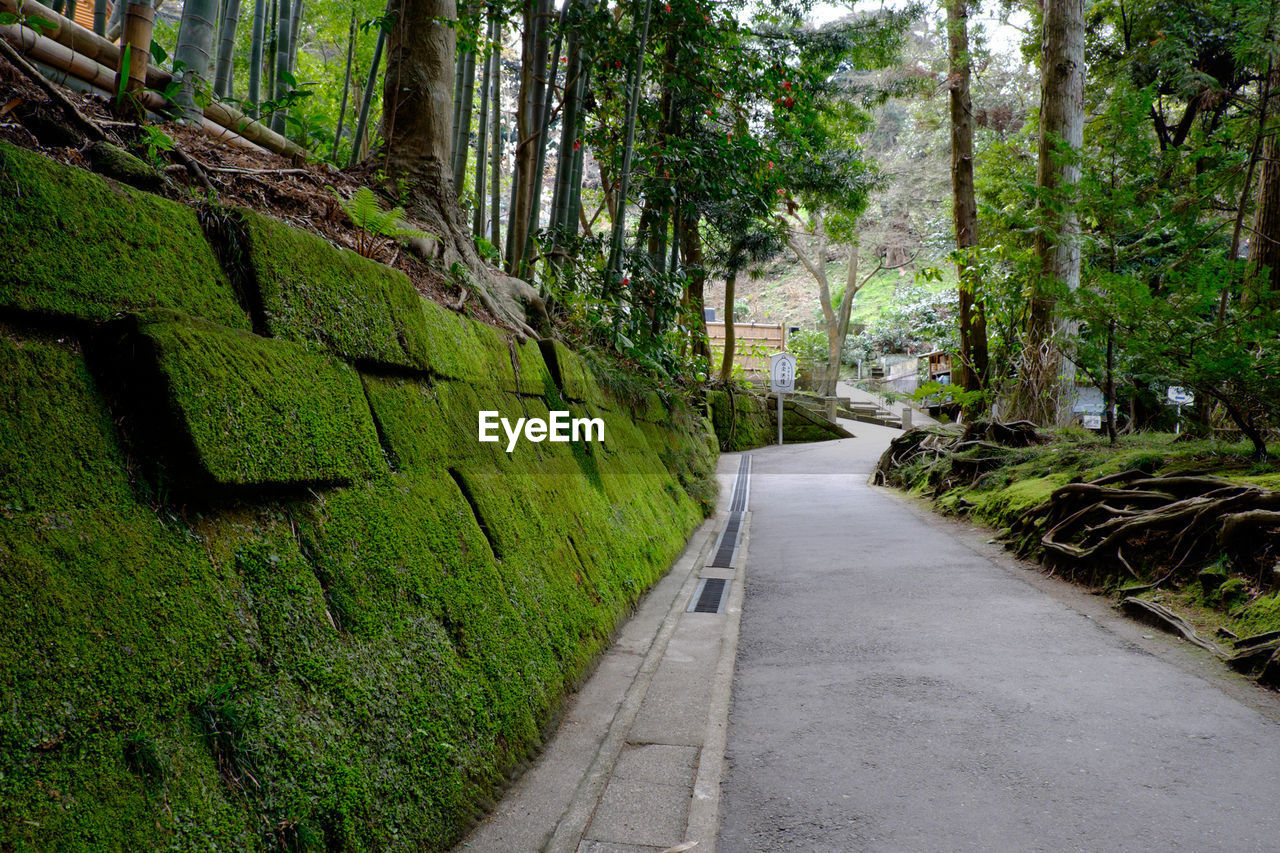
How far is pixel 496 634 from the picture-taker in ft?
9.53

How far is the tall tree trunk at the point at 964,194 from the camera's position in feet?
38.2

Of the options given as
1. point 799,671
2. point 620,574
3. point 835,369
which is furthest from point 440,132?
point 835,369

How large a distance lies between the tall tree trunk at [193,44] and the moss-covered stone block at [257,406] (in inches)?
69.8

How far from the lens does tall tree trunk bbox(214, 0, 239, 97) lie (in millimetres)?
4262

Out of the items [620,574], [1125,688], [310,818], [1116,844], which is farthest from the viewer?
[620,574]

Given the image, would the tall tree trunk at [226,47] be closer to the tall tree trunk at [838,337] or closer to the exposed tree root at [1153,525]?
Answer: the exposed tree root at [1153,525]

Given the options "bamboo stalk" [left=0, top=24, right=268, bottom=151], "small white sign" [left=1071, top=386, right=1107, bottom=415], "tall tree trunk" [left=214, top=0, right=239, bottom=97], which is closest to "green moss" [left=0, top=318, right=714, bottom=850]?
"bamboo stalk" [left=0, top=24, right=268, bottom=151]

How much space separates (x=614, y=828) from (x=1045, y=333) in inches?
360

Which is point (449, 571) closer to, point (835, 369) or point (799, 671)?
point (799, 671)

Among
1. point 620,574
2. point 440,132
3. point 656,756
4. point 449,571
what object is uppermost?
point 440,132

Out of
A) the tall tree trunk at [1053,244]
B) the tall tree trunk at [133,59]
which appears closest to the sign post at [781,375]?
the tall tree trunk at [1053,244]

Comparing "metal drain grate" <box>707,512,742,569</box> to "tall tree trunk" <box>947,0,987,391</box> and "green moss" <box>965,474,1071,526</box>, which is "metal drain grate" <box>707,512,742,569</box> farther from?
"tall tree trunk" <box>947,0,987,391</box>

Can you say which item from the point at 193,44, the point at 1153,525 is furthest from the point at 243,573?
the point at 1153,525

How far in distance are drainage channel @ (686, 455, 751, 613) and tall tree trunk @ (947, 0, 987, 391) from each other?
3996 mm
